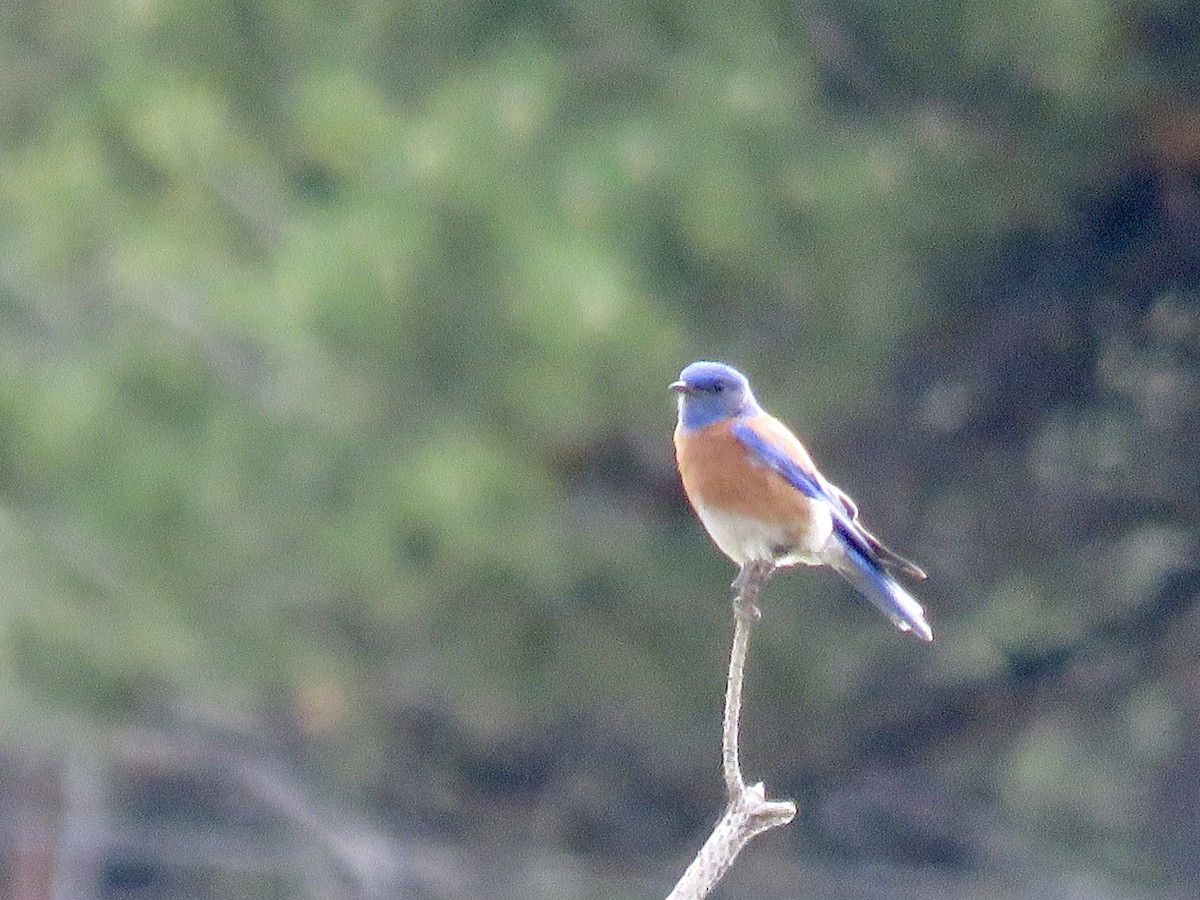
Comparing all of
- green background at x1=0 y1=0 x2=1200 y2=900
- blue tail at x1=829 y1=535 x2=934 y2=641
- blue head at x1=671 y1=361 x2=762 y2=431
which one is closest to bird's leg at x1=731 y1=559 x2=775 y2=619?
blue tail at x1=829 y1=535 x2=934 y2=641

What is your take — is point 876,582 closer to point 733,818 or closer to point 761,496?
point 761,496

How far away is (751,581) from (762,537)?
10.8 inches

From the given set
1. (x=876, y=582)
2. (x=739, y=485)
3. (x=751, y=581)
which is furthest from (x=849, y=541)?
(x=751, y=581)

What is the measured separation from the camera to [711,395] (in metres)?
3.46

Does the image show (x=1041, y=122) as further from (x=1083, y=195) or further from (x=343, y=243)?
(x=343, y=243)

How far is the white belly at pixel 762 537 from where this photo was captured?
3.31 meters

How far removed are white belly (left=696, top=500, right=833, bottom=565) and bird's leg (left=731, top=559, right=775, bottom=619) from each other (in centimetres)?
6

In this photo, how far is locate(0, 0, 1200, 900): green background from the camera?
499 cm

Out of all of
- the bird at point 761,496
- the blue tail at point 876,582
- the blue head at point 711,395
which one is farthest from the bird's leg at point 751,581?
the blue head at point 711,395

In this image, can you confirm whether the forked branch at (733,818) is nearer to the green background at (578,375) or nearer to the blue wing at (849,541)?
the blue wing at (849,541)

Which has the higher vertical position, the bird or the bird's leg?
the bird

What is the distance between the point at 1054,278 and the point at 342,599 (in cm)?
192

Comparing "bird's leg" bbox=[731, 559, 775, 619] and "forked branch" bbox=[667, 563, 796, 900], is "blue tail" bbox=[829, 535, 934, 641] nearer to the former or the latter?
"bird's leg" bbox=[731, 559, 775, 619]

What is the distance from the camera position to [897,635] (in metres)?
6.44
